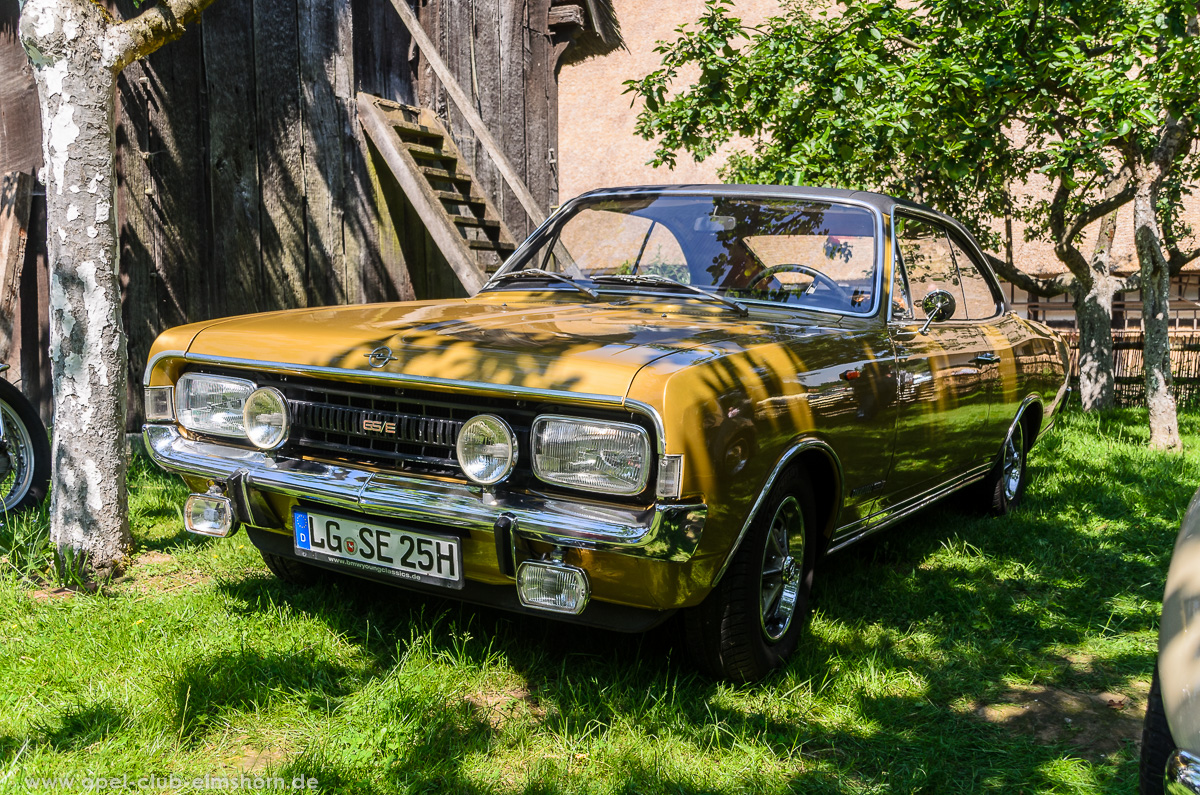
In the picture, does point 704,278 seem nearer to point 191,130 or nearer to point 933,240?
point 933,240

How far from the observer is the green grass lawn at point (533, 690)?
261 cm

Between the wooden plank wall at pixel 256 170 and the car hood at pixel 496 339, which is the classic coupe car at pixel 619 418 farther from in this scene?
the wooden plank wall at pixel 256 170

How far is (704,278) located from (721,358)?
119 cm

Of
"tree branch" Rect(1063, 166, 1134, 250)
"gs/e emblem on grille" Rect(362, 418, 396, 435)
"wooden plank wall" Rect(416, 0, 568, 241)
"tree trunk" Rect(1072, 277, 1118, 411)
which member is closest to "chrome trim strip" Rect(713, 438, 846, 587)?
"gs/e emblem on grille" Rect(362, 418, 396, 435)

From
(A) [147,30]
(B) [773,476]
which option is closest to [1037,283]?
(B) [773,476]

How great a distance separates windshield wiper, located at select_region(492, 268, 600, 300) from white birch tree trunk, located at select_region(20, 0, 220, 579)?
61.0 inches

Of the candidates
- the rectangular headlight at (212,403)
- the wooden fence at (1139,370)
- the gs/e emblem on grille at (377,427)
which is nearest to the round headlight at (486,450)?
the gs/e emblem on grille at (377,427)

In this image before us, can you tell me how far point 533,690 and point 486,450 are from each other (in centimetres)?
83

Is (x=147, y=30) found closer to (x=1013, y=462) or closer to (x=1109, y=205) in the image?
(x=1013, y=462)

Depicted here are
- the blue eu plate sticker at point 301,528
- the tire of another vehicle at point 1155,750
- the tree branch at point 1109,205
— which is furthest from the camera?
the tree branch at point 1109,205

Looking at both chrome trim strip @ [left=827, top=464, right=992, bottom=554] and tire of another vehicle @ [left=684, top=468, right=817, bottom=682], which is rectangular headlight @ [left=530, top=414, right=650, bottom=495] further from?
chrome trim strip @ [left=827, top=464, right=992, bottom=554]

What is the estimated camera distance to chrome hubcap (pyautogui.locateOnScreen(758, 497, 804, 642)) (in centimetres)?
317

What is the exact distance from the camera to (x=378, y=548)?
293 cm

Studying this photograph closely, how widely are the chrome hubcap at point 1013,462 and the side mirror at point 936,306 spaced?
1.57 metres
